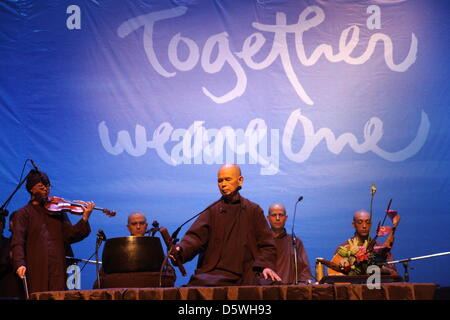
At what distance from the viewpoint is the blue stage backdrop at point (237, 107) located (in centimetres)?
681

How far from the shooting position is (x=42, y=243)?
18.6 feet

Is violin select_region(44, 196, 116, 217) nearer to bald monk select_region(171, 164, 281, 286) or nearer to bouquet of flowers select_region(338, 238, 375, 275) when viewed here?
bald monk select_region(171, 164, 281, 286)

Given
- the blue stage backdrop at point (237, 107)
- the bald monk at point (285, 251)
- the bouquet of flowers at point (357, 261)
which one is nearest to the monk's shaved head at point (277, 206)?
the bald monk at point (285, 251)

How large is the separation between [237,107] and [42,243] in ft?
8.17

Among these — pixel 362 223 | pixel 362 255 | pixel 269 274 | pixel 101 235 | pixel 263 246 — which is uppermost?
pixel 362 223

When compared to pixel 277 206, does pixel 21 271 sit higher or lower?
lower

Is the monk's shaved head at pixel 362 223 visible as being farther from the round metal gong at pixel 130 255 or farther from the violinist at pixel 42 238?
the violinist at pixel 42 238

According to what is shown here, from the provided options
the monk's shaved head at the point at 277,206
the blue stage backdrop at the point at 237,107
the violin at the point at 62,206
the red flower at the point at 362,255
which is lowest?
the red flower at the point at 362,255

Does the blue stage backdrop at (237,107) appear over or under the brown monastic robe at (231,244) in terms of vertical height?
over

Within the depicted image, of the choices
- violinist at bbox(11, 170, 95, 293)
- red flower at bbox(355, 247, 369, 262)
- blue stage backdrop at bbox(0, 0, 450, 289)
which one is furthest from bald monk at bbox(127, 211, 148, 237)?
red flower at bbox(355, 247, 369, 262)

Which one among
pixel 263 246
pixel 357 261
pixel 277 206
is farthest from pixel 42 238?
pixel 357 261

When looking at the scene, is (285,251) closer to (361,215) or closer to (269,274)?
(361,215)

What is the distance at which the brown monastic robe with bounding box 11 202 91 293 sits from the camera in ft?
18.4

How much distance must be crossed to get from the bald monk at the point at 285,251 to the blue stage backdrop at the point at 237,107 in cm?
17
